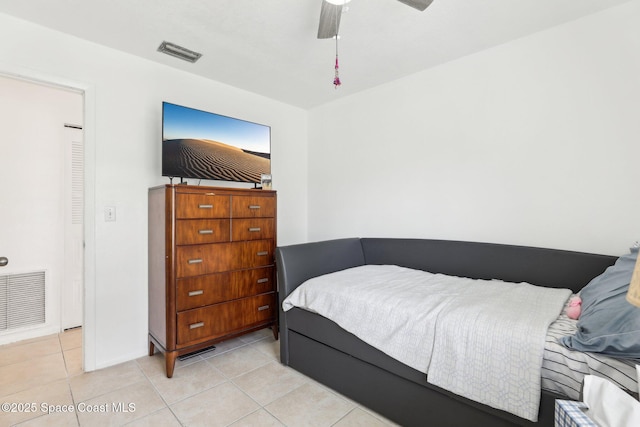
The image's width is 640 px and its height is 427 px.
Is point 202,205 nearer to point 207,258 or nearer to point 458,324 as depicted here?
point 207,258

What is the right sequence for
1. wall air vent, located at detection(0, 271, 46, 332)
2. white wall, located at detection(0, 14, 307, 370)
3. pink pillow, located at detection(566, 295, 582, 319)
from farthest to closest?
wall air vent, located at detection(0, 271, 46, 332) < white wall, located at detection(0, 14, 307, 370) < pink pillow, located at detection(566, 295, 582, 319)

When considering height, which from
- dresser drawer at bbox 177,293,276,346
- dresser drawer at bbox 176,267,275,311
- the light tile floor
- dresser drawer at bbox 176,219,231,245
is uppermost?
dresser drawer at bbox 176,219,231,245

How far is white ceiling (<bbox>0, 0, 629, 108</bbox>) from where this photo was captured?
72.6 inches

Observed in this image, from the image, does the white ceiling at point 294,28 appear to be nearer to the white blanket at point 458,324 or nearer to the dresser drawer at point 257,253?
the dresser drawer at point 257,253

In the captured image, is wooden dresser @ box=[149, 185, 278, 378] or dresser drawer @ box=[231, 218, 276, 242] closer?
wooden dresser @ box=[149, 185, 278, 378]

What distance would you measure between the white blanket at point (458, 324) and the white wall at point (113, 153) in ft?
4.51

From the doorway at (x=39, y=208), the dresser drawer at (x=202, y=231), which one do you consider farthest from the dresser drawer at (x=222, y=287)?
the doorway at (x=39, y=208)

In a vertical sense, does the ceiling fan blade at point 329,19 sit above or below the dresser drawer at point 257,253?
above

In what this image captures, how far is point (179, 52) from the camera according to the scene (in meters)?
2.37

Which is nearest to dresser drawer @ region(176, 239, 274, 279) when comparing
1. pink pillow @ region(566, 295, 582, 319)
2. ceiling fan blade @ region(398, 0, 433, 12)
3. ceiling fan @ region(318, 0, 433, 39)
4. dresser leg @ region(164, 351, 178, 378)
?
dresser leg @ region(164, 351, 178, 378)

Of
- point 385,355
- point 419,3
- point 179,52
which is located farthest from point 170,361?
point 419,3

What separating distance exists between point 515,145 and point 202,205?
2.33 m

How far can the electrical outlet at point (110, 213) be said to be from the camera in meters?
2.29

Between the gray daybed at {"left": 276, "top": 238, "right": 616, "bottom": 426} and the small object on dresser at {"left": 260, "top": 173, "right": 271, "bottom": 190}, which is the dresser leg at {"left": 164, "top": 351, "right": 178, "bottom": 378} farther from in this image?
the small object on dresser at {"left": 260, "top": 173, "right": 271, "bottom": 190}
